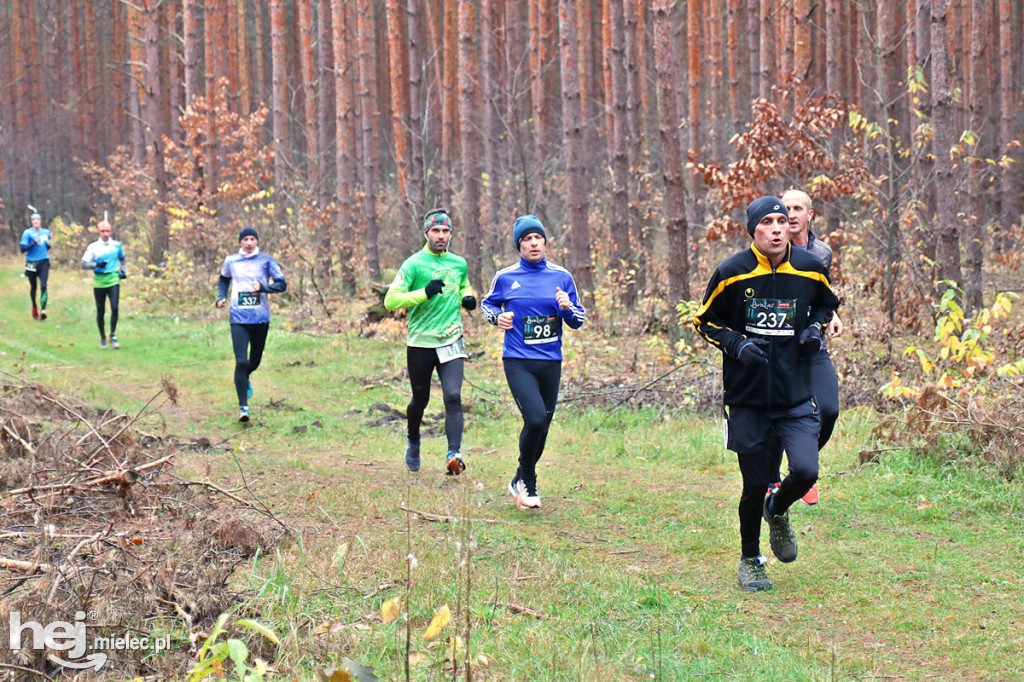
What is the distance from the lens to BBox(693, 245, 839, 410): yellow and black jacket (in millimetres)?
5758

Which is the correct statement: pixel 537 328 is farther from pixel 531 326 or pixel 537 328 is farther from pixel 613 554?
→ pixel 613 554

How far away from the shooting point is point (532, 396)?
782 cm

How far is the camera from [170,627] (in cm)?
468

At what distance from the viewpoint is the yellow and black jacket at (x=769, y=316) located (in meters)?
5.76

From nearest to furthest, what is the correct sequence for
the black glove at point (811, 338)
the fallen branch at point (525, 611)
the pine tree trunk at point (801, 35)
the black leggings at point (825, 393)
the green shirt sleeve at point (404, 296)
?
1. the fallen branch at point (525, 611)
2. the black glove at point (811, 338)
3. the black leggings at point (825, 393)
4. the green shirt sleeve at point (404, 296)
5. the pine tree trunk at point (801, 35)

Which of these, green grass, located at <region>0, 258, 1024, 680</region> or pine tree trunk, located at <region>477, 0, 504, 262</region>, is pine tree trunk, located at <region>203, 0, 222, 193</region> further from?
green grass, located at <region>0, 258, 1024, 680</region>

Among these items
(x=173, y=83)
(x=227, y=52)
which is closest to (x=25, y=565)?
(x=173, y=83)

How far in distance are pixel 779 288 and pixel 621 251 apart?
46.8ft

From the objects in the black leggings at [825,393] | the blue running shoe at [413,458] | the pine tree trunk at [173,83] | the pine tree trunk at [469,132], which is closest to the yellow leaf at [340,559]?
the black leggings at [825,393]

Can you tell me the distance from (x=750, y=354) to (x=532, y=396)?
2549 millimetres

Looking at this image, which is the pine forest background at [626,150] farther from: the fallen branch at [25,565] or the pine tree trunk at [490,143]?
the fallen branch at [25,565]

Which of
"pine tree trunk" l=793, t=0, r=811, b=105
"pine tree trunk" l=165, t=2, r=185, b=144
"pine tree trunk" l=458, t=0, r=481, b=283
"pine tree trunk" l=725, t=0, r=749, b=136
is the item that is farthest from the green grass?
"pine tree trunk" l=165, t=2, r=185, b=144

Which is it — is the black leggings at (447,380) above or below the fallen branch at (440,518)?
above

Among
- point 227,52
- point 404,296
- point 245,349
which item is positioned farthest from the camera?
point 227,52
